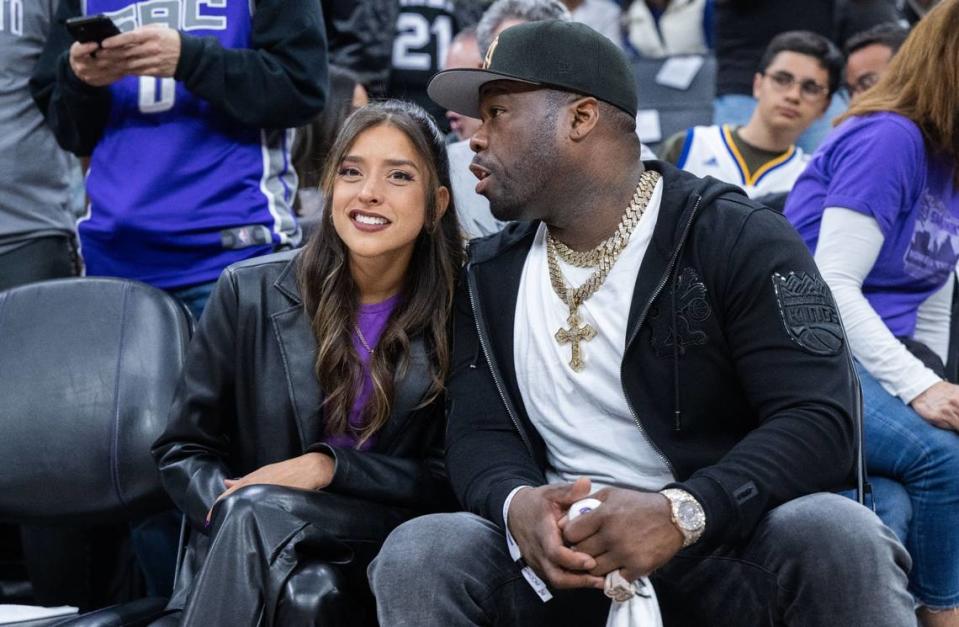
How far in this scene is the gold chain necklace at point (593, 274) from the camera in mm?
2822

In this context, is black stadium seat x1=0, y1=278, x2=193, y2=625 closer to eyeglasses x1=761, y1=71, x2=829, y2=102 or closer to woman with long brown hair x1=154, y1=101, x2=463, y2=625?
woman with long brown hair x1=154, y1=101, x2=463, y2=625

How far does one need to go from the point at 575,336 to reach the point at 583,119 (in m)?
0.47

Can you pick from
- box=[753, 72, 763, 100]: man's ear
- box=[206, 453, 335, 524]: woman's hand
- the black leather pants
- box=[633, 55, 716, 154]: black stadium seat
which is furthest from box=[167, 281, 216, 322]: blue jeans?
box=[753, 72, 763, 100]: man's ear

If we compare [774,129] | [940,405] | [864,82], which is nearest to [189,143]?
[940,405]

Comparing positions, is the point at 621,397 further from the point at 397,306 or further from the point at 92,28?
the point at 92,28

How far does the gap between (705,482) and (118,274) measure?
1.88m

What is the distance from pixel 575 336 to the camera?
2828 millimetres

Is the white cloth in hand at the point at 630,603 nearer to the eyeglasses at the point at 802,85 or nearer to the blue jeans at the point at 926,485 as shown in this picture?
the blue jeans at the point at 926,485

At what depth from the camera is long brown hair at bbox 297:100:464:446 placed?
3.02 metres

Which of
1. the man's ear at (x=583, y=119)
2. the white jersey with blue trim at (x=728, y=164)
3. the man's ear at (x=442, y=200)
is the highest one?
the man's ear at (x=583, y=119)

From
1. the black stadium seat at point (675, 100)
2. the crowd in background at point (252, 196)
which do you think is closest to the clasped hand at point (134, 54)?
the crowd in background at point (252, 196)

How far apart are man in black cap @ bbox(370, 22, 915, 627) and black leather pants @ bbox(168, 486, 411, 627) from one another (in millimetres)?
109

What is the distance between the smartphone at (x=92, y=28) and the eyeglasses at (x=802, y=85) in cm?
278

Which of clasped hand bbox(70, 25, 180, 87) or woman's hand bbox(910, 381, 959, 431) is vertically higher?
clasped hand bbox(70, 25, 180, 87)
